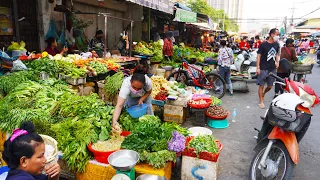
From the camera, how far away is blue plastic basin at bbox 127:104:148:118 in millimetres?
4070

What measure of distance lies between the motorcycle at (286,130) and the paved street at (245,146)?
0.55 metres

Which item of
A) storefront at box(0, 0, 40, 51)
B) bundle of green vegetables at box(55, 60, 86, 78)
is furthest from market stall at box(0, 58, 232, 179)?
storefront at box(0, 0, 40, 51)

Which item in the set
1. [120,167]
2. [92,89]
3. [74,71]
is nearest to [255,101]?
[92,89]

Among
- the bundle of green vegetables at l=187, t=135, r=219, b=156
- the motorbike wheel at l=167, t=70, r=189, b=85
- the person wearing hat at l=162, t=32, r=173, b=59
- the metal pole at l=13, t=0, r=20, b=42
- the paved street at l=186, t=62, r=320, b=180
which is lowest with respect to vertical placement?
the paved street at l=186, t=62, r=320, b=180

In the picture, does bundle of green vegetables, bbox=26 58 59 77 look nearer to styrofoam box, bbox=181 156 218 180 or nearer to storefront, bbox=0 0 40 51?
storefront, bbox=0 0 40 51

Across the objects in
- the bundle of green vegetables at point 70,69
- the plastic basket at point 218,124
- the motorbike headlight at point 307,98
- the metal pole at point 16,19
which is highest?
the metal pole at point 16,19

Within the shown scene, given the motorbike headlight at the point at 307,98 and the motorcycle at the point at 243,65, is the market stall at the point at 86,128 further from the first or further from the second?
the motorcycle at the point at 243,65

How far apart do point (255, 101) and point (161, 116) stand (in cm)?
366

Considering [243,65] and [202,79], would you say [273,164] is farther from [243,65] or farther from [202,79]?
[243,65]

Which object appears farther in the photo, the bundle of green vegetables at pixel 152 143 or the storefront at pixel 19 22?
the storefront at pixel 19 22

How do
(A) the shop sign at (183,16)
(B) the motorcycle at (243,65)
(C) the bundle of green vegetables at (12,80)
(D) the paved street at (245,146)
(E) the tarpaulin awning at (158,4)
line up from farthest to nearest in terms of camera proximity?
(A) the shop sign at (183,16) → (B) the motorcycle at (243,65) → (E) the tarpaulin awning at (158,4) → (C) the bundle of green vegetables at (12,80) → (D) the paved street at (245,146)

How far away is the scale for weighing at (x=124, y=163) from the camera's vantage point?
280cm

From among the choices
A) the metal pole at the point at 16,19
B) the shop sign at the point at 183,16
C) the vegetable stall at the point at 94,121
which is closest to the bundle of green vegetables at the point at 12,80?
the vegetable stall at the point at 94,121

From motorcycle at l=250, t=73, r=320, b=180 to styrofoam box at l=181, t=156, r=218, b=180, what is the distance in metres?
0.55
